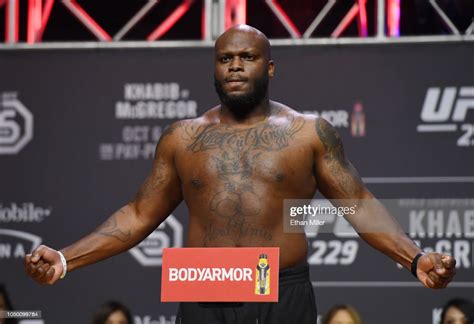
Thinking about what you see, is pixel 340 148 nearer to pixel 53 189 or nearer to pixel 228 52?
pixel 228 52

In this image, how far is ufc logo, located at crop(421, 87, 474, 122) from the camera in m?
5.34

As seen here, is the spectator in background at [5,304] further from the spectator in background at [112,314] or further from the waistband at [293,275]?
the waistband at [293,275]

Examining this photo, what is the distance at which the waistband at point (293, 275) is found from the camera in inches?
112

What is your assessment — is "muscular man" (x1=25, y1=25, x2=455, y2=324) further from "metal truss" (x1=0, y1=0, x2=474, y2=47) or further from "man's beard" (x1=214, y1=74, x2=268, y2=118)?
"metal truss" (x1=0, y1=0, x2=474, y2=47)

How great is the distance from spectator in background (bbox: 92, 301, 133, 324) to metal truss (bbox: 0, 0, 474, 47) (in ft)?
4.56

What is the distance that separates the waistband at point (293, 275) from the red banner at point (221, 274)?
0.08 meters

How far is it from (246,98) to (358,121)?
2.58 metres

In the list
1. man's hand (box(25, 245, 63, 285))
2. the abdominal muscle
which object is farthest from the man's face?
man's hand (box(25, 245, 63, 285))

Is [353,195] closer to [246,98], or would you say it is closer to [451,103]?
[246,98]

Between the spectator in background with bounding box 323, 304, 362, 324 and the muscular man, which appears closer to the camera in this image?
the muscular man

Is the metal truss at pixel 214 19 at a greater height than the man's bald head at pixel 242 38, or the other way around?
the metal truss at pixel 214 19

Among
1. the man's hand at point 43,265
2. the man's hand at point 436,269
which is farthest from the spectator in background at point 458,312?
the man's hand at point 43,265

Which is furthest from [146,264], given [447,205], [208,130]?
[208,130]

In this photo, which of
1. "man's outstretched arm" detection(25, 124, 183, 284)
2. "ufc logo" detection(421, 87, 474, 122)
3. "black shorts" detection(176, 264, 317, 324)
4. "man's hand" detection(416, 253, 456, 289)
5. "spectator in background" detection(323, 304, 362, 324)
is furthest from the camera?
"ufc logo" detection(421, 87, 474, 122)
